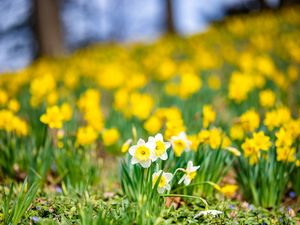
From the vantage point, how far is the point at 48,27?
332 inches

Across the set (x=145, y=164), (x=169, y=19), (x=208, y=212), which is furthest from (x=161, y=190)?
(x=169, y=19)

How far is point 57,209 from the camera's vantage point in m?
2.06

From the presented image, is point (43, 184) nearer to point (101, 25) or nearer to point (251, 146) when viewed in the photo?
point (251, 146)

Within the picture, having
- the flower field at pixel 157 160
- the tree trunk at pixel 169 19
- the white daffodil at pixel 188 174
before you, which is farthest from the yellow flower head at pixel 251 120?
the tree trunk at pixel 169 19

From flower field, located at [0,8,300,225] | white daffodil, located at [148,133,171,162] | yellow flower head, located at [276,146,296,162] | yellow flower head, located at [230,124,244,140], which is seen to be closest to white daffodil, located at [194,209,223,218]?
flower field, located at [0,8,300,225]

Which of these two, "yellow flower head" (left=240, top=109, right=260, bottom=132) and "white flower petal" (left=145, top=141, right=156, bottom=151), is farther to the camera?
"yellow flower head" (left=240, top=109, right=260, bottom=132)

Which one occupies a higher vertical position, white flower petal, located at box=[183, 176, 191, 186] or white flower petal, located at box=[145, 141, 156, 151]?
white flower petal, located at box=[145, 141, 156, 151]

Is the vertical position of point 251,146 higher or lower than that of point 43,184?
higher

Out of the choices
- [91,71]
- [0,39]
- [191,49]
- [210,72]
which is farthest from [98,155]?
[0,39]

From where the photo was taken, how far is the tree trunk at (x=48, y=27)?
331 inches

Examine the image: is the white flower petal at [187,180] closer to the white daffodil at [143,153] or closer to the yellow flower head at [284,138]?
the white daffodil at [143,153]

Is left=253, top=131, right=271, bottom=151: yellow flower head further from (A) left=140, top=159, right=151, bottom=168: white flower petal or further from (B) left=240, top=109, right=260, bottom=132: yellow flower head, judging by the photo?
(A) left=140, top=159, right=151, bottom=168: white flower petal

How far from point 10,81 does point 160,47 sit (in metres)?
2.91

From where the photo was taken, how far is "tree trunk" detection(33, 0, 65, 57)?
331 inches
